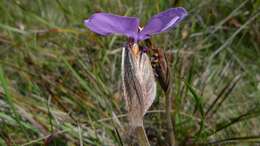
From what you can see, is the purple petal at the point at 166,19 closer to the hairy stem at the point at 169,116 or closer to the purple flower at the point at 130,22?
the purple flower at the point at 130,22

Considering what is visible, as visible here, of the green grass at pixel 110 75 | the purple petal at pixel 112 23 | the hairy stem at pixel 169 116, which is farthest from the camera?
the green grass at pixel 110 75

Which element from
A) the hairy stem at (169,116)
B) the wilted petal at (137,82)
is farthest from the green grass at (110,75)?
the wilted petal at (137,82)

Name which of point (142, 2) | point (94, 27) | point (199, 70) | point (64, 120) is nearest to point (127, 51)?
point (94, 27)

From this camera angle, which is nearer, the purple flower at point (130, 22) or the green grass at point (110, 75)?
the purple flower at point (130, 22)

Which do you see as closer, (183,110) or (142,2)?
(183,110)

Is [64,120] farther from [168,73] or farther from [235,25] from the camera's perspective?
[235,25]

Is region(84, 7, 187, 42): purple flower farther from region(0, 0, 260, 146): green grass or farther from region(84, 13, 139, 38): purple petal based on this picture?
region(0, 0, 260, 146): green grass
